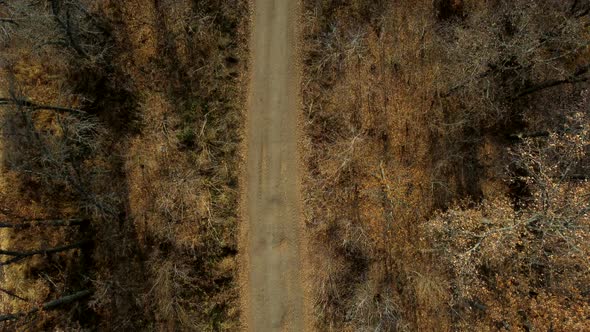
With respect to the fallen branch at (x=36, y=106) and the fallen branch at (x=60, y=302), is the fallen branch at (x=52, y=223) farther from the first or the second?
Answer: the fallen branch at (x=36, y=106)

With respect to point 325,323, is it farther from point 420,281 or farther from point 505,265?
point 505,265

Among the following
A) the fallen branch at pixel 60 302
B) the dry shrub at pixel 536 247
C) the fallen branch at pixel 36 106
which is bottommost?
the fallen branch at pixel 60 302

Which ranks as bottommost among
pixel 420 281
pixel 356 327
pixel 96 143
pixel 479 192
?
pixel 356 327

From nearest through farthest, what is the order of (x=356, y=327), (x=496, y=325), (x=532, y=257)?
(x=532, y=257) → (x=496, y=325) → (x=356, y=327)

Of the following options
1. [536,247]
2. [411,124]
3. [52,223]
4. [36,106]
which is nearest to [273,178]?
[411,124]

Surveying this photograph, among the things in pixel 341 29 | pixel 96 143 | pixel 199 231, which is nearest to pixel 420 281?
pixel 199 231

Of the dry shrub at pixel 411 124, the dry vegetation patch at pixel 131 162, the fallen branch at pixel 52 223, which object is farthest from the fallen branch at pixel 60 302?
the dry shrub at pixel 411 124

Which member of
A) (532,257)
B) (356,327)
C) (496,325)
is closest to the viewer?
(532,257)

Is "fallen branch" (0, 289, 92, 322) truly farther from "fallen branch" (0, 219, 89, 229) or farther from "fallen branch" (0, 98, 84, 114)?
"fallen branch" (0, 98, 84, 114)

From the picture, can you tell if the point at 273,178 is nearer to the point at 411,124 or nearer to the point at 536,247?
the point at 411,124
